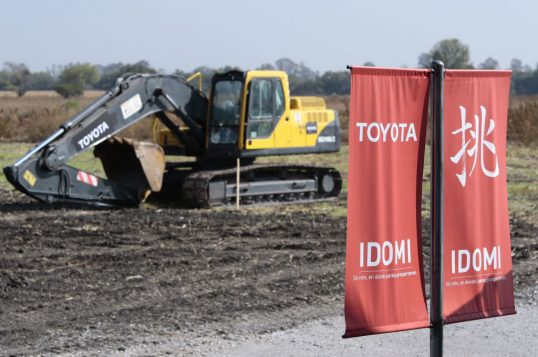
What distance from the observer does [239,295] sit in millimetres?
10062

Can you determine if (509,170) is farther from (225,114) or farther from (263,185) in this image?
(225,114)

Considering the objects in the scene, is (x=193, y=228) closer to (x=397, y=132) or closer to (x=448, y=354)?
(x=448, y=354)

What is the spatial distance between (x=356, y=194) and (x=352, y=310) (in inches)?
23.6

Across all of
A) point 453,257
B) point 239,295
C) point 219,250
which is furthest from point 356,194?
point 219,250

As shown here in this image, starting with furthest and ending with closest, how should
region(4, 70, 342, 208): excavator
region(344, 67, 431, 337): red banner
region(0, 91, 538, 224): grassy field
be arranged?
region(0, 91, 538, 224): grassy field
region(4, 70, 342, 208): excavator
region(344, 67, 431, 337): red banner

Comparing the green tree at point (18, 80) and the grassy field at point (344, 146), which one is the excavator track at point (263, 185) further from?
the green tree at point (18, 80)

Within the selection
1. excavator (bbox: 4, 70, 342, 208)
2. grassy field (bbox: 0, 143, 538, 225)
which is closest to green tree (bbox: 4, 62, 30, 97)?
grassy field (bbox: 0, 143, 538, 225)

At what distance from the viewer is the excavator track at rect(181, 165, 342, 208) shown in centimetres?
1767

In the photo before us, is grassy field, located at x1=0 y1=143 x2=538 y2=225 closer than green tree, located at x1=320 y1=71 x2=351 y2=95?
Yes

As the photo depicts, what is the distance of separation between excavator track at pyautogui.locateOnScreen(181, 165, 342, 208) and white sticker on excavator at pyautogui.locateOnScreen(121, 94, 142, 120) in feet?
5.01

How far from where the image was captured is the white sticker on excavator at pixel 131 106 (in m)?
17.1

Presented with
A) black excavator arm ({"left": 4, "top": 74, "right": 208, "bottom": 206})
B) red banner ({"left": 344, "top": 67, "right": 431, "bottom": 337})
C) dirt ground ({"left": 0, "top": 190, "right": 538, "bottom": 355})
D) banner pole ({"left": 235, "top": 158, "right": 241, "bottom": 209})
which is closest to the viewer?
red banner ({"left": 344, "top": 67, "right": 431, "bottom": 337})

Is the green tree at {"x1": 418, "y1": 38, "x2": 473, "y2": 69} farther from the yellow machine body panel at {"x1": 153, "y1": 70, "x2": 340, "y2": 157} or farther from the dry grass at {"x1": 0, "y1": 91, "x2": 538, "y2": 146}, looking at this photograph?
the yellow machine body panel at {"x1": 153, "y1": 70, "x2": 340, "y2": 157}

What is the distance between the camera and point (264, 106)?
18094 mm
